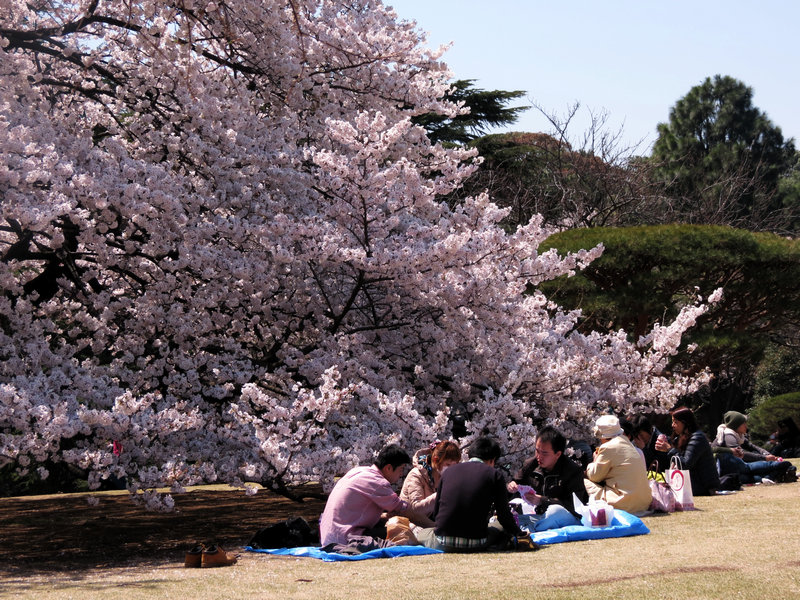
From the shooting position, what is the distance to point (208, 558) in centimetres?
659

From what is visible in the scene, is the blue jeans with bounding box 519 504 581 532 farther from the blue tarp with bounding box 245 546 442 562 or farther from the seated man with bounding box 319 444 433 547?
the seated man with bounding box 319 444 433 547

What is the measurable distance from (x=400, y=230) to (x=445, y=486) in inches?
146

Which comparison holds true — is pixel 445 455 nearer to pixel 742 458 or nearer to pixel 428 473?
pixel 428 473

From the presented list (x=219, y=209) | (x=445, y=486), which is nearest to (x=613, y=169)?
(x=219, y=209)

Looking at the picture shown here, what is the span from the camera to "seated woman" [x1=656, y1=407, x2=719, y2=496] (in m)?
9.94

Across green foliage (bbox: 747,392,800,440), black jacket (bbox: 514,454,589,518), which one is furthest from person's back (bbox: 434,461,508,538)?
green foliage (bbox: 747,392,800,440)

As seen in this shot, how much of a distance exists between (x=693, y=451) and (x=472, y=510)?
14.0 ft

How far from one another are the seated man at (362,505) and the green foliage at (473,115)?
18.5 metres

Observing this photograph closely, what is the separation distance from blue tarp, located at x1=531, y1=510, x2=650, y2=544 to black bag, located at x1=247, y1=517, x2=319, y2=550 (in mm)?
1831

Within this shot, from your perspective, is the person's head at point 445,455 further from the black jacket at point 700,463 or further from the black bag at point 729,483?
the black bag at point 729,483

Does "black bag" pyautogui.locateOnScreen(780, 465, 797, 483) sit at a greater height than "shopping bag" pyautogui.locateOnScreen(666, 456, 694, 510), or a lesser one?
lesser

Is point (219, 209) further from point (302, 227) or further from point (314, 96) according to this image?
point (314, 96)

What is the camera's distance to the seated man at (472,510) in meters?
6.55

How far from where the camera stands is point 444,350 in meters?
9.72
